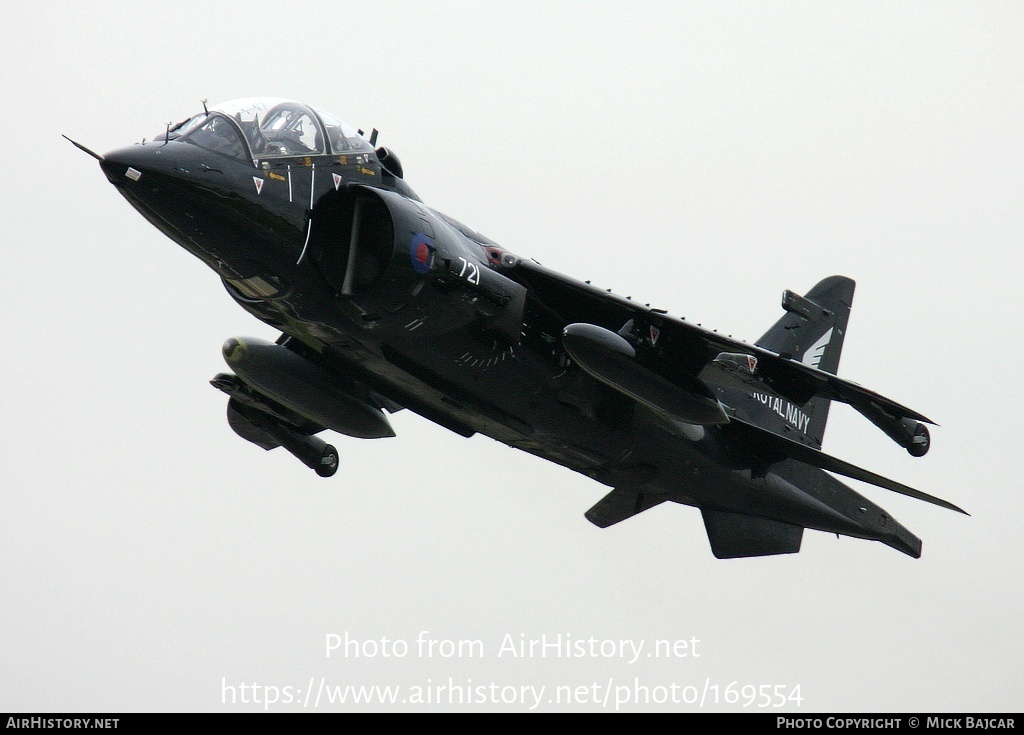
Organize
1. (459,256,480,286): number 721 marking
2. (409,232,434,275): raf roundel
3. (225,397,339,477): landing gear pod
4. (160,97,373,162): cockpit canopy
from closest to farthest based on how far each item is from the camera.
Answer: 1. (160,97,373,162): cockpit canopy
2. (409,232,434,275): raf roundel
3. (459,256,480,286): number 721 marking
4. (225,397,339,477): landing gear pod

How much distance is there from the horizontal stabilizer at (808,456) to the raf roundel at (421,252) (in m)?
6.32

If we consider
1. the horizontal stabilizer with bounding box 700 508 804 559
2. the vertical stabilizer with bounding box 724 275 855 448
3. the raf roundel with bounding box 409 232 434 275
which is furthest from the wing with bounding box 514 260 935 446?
the horizontal stabilizer with bounding box 700 508 804 559

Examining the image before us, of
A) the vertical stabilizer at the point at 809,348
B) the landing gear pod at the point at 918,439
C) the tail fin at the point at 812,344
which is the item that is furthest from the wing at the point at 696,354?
the tail fin at the point at 812,344

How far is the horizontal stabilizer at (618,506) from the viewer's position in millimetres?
20469

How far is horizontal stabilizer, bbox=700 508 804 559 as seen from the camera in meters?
20.4

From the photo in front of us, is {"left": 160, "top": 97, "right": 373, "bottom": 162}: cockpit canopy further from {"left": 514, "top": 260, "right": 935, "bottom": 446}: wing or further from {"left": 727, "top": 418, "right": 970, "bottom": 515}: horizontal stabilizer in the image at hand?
{"left": 727, "top": 418, "right": 970, "bottom": 515}: horizontal stabilizer

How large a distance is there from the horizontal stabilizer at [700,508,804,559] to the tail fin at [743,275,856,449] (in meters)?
1.44

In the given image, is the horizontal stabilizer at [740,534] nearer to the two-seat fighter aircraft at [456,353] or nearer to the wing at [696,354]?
the two-seat fighter aircraft at [456,353]

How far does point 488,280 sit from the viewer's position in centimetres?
1569

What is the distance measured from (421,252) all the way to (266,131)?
2.18 metres

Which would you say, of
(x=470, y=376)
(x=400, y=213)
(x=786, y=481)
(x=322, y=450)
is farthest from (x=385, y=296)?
(x=786, y=481)

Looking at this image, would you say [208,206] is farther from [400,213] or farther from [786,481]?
[786,481]

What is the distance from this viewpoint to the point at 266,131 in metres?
14.9

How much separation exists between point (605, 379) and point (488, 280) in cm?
189
